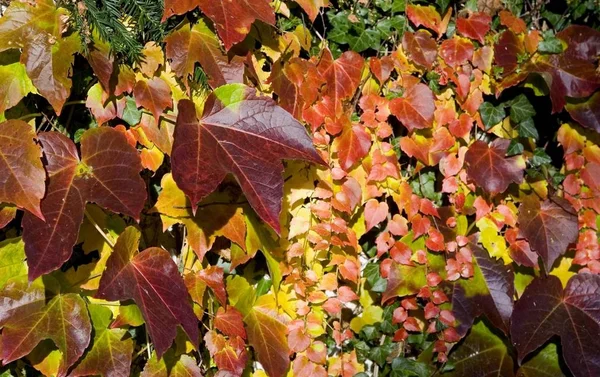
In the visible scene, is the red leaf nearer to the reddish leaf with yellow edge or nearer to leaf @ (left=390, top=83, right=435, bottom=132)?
leaf @ (left=390, top=83, right=435, bottom=132)

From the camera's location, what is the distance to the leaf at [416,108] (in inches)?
77.2

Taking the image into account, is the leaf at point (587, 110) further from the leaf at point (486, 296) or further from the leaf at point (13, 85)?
the leaf at point (13, 85)

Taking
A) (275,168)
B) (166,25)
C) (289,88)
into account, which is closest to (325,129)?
(289,88)

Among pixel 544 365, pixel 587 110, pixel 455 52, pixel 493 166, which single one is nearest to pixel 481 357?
pixel 544 365

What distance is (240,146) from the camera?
63.2 inches

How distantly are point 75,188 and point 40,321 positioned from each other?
361mm

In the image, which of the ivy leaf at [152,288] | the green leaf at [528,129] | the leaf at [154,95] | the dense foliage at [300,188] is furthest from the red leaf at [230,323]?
the green leaf at [528,129]

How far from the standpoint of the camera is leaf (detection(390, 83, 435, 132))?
1961mm

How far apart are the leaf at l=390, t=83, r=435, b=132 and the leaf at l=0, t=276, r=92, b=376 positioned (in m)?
1.04

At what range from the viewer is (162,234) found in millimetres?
1943

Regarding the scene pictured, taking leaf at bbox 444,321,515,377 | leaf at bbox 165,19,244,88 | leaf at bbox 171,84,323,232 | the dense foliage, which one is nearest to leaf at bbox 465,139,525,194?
the dense foliage

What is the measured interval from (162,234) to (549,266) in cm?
117

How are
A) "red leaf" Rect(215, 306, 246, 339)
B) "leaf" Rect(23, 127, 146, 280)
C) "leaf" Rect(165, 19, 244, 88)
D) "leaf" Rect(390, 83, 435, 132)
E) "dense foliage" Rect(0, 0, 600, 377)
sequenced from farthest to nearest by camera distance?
"leaf" Rect(390, 83, 435, 132)
"red leaf" Rect(215, 306, 246, 339)
"leaf" Rect(165, 19, 244, 88)
"dense foliage" Rect(0, 0, 600, 377)
"leaf" Rect(23, 127, 146, 280)

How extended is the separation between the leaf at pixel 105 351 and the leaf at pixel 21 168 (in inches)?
15.8
